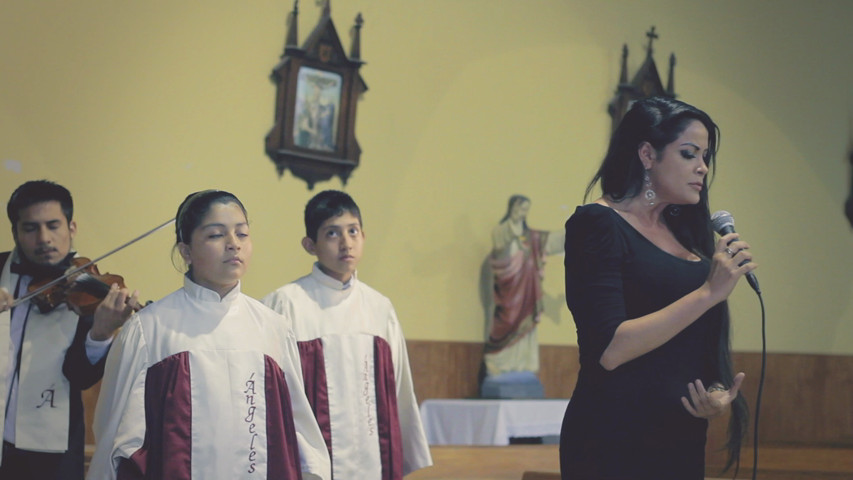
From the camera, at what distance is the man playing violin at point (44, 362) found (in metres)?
3.37

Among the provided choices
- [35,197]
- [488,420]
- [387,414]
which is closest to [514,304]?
[488,420]

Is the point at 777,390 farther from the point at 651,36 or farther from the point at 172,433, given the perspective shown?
the point at 172,433

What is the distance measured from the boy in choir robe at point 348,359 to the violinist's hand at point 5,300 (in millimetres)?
995

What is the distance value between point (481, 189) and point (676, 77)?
7.17 ft

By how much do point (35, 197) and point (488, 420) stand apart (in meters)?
4.03

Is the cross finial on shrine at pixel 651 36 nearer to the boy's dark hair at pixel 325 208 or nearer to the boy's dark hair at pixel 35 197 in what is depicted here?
the boy's dark hair at pixel 325 208

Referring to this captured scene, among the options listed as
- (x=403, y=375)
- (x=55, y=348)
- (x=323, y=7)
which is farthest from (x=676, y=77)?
(x=55, y=348)

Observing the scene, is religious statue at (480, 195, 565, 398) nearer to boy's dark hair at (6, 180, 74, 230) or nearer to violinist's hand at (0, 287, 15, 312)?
boy's dark hair at (6, 180, 74, 230)

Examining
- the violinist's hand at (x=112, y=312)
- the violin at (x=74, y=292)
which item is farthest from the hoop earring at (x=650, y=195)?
the violin at (x=74, y=292)

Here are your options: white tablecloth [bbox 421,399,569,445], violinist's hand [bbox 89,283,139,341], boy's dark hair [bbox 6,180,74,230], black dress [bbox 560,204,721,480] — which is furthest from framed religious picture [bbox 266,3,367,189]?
black dress [bbox 560,204,721,480]

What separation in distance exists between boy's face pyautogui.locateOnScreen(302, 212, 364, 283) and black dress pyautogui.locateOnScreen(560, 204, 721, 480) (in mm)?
2008

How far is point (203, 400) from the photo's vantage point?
2770 millimetres

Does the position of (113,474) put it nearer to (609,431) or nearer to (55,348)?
(55,348)

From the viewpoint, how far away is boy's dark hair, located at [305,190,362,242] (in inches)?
155
